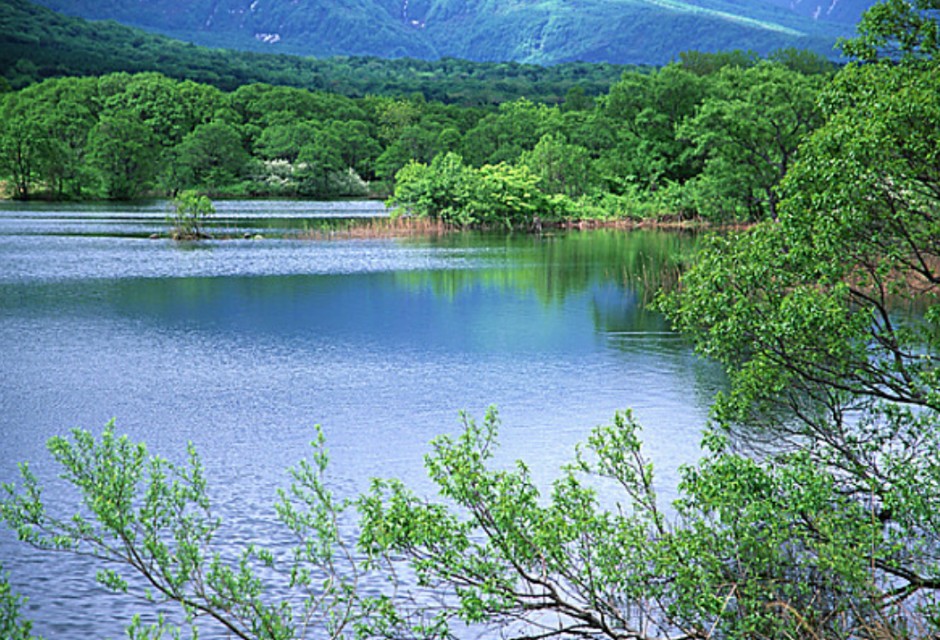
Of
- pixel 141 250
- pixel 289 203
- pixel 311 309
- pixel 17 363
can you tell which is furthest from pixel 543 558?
pixel 289 203

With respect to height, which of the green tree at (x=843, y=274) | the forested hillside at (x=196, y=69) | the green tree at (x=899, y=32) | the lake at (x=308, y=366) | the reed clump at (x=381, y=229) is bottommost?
the lake at (x=308, y=366)

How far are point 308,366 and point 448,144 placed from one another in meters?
94.5

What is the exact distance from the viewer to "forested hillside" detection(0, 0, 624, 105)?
151 m

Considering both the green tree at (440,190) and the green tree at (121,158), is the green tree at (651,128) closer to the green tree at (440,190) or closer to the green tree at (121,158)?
the green tree at (440,190)

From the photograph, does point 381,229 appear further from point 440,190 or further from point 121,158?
point 121,158

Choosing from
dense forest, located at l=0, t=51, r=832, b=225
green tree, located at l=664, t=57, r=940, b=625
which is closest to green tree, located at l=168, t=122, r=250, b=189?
dense forest, located at l=0, t=51, r=832, b=225

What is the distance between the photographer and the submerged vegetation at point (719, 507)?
7305 mm

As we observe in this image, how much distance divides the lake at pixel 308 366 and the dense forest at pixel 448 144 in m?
13.2

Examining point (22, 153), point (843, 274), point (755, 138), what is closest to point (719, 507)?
point (843, 274)

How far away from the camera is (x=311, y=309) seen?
28.1 meters

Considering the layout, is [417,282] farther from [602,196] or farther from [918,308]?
[602,196]

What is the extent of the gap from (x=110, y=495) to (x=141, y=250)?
129 feet

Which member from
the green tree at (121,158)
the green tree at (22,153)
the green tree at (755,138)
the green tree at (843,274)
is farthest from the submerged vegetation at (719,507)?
the green tree at (121,158)

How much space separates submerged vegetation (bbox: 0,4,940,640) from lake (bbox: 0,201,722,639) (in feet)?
2.35
